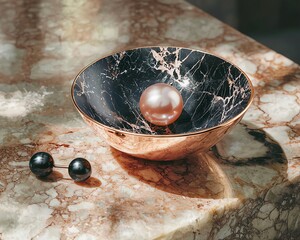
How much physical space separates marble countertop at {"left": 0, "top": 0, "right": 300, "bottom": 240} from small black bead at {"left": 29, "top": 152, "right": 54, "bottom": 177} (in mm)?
21

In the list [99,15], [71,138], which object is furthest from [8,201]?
[99,15]

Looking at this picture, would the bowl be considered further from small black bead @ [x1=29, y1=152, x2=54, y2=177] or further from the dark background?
the dark background

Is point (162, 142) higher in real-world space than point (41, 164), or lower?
higher

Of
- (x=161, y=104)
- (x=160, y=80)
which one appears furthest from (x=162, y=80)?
(x=161, y=104)

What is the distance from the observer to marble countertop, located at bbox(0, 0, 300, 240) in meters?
0.88

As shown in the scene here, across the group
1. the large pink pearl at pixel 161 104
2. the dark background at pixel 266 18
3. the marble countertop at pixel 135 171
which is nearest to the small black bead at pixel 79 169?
the marble countertop at pixel 135 171

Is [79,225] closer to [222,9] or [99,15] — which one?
[99,15]

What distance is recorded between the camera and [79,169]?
92 centimetres

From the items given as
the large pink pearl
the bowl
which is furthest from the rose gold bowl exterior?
the large pink pearl

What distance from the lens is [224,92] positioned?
108 centimetres

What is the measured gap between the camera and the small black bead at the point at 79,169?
93 centimetres

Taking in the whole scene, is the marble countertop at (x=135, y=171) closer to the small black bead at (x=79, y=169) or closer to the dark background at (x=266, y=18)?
the small black bead at (x=79, y=169)

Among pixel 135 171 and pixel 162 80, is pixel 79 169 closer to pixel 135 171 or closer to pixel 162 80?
pixel 135 171

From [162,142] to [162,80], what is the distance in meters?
0.32
